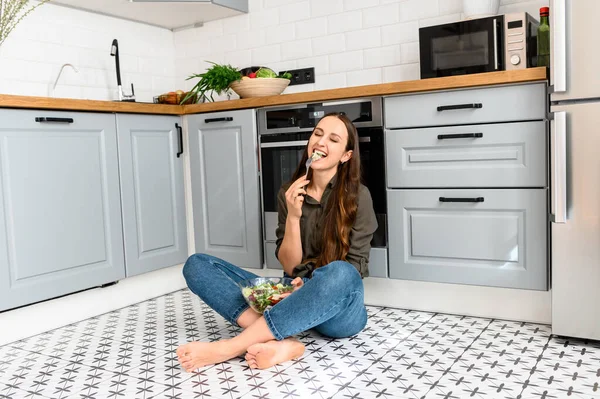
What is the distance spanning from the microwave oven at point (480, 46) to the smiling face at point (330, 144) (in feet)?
1.83

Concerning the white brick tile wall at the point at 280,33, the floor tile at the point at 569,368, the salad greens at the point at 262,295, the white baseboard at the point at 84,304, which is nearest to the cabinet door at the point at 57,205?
the white baseboard at the point at 84,304

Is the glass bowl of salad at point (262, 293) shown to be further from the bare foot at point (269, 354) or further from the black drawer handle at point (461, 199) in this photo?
the black drawer handle at point (461, 199)

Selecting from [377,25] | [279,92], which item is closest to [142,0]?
[279,92]

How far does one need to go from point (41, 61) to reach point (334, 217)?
182 centimetres

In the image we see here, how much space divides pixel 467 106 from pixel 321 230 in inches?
28.7

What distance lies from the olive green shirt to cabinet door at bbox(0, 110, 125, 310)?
90 cm

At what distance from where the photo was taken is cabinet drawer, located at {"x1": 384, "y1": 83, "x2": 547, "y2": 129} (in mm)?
2195

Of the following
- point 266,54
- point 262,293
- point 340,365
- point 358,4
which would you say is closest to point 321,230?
point 262,293

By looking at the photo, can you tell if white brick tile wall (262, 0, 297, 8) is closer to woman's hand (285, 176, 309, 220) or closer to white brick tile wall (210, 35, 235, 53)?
white brick tile wall (210, 35, 235, 53)

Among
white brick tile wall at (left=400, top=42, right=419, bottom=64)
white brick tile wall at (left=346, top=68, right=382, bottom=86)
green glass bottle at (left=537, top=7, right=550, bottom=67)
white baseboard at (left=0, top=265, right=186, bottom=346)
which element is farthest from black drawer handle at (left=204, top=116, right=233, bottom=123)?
green glass bottle at (left=537, top=7, right=550, bottom=67)

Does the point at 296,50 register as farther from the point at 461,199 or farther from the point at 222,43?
the point at 461,199

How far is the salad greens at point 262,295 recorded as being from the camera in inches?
79.0

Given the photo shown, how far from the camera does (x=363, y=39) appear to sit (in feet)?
10.3

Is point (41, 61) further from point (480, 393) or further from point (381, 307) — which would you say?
point (480, 393)
